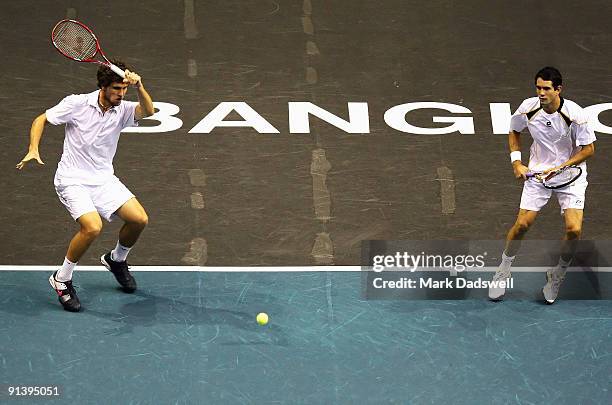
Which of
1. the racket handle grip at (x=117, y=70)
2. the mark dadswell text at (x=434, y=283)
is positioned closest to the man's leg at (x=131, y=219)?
the racket handle grip at (x=117, y=70)

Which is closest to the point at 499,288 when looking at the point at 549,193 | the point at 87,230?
the point at 549,193

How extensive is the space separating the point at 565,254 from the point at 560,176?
87 centimetres

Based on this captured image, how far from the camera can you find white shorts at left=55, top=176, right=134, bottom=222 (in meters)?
11.2

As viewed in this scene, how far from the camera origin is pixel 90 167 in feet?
37.4

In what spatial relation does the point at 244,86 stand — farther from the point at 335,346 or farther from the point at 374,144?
the point at 335,346

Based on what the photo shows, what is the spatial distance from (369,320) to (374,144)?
3.61 m

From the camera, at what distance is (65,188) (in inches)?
445

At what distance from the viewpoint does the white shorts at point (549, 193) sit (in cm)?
1159

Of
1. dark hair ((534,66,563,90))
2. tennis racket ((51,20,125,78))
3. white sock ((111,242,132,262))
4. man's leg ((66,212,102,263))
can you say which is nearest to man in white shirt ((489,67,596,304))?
dark hair ((534,66,563,90))

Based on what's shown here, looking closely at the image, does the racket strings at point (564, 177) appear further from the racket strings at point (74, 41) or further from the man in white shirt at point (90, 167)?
the racket strings at point (74, 41)

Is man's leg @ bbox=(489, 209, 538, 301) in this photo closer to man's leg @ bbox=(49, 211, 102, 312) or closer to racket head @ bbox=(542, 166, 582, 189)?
racket head @ bbox=(542, 166, 582, 189)

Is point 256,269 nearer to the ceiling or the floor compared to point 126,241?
nearer to the floor

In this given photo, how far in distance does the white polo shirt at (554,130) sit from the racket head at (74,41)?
4.43 metres

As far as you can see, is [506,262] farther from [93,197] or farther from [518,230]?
[93,197]
